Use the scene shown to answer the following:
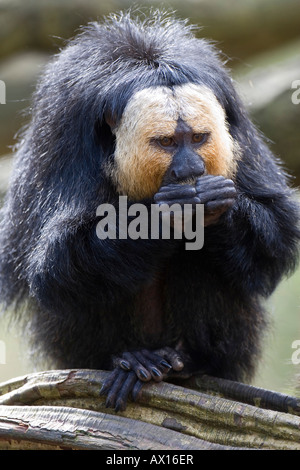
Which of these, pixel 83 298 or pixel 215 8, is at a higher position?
pixel 215 8

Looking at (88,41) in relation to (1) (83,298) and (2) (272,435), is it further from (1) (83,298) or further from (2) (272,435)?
(2) (272,435)

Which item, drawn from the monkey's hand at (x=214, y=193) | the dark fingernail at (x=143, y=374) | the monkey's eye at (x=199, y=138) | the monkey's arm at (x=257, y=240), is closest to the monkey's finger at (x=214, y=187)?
the monkey's hand at (x=214, y=193)

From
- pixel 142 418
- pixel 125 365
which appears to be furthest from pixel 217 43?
pixel 142 418

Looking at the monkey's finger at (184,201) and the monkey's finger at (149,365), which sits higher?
the monkey's finger at (184,201)

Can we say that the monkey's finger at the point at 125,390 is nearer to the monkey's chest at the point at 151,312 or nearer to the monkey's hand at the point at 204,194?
the monkey's chest at the point at 151,312

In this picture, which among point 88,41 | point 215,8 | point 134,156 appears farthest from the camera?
point 215,8

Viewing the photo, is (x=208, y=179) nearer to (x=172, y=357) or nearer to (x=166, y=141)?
(x=166, y=141)

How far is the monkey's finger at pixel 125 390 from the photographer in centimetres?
384

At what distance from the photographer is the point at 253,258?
4191 mm

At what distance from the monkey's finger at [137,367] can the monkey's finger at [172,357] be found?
18 centimetres

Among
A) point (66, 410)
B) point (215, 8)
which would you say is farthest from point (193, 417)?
point (215, 8)

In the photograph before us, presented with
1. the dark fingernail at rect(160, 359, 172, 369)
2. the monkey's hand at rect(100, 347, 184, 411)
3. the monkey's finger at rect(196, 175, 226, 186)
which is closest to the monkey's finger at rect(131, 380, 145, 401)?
the monkey's hand at rect(100, 347, 184, 411)

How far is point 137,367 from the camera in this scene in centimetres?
400
